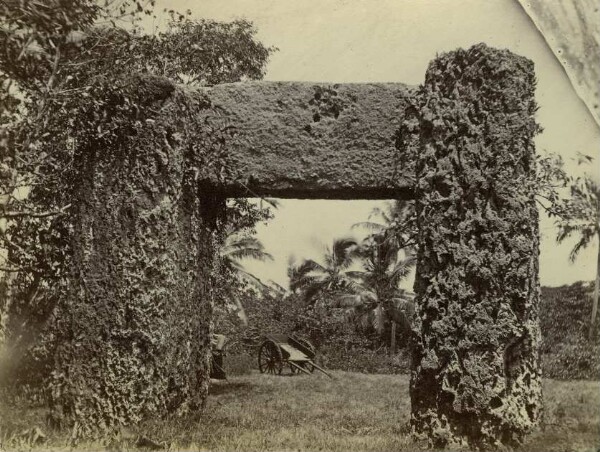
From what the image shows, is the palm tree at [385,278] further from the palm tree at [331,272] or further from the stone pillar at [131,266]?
the stone pillar at [131,266]

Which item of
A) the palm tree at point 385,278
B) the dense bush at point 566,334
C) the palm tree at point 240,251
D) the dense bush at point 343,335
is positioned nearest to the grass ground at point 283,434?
the dense bush at point 566,334

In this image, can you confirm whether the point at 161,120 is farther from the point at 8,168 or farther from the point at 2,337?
the point at 2,337

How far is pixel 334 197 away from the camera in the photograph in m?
4.97

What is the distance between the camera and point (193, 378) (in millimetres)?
5082

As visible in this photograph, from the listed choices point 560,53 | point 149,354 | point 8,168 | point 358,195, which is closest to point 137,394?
point 149,354

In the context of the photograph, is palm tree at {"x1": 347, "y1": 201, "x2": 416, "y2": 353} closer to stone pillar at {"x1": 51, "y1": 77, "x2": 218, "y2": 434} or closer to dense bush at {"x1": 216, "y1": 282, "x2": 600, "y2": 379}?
dense bush at {"x1": 216, "y1": 282, "x2": 600, "y2": 379}

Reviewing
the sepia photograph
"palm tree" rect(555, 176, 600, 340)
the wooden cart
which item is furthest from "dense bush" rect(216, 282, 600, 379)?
the sepia photograph

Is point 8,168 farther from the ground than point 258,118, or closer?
closer

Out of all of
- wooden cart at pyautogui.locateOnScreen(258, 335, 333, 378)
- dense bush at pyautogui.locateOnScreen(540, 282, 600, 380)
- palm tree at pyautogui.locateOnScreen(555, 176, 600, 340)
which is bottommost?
wooden cart at pyautogui.locateOnScreen(258, 335, 333, 378)

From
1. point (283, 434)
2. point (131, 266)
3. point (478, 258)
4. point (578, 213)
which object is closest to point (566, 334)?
point (578, 213)

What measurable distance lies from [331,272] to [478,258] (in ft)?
65.2

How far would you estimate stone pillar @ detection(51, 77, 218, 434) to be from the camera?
14.9 ft

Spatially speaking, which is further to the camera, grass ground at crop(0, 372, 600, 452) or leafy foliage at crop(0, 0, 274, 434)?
leafy foliage at crop(0, 0, 274, 434)

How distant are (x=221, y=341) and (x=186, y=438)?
746cm
